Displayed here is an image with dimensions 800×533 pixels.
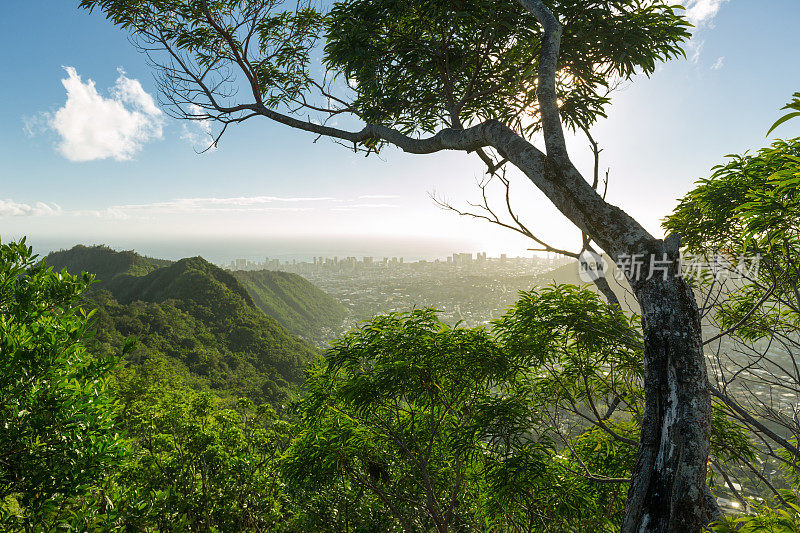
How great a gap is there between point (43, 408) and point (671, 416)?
10.0 ft

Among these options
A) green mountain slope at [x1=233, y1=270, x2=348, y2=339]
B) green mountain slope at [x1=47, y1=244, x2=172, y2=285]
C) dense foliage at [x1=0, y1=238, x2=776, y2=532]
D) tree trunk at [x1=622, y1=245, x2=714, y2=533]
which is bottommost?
green mountain slope at [x1=233, y1=270, x2=348, y2=339]

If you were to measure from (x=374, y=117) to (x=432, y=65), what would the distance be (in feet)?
2.74

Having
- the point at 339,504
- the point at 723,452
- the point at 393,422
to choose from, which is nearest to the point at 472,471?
the point at 393,422

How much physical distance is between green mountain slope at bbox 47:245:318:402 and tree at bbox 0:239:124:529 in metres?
24.5

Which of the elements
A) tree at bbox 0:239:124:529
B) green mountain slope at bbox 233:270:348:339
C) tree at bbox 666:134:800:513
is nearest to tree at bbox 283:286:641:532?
tree at bbox 666:134:800:513

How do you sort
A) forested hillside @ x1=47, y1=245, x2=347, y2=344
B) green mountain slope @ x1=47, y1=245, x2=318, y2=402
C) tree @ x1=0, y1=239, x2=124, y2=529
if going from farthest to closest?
1. forested hillside @ x1=47, y1=245, x2=347, y2=344
2. green mountain slope @ x1=47, y1=245, x2=318, y2=402
3. tree @ x1=0, y1=239, x2=124, y2=529

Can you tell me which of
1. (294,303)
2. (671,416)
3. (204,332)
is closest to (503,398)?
(671,416)

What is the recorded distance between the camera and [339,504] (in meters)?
4.95

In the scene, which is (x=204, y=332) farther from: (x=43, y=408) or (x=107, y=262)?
(x=43, y=408)

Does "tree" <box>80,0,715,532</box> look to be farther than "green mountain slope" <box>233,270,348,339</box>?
No

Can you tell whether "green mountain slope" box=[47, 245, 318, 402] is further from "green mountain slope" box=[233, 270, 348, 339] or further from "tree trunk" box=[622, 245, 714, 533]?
"tree trunk" box=[622, 245, 714, 533]

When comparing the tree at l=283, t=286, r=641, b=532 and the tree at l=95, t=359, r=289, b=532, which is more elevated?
the tree at l=283, t=286, r=641, b=532

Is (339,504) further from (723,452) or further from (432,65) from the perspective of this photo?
(432,65)

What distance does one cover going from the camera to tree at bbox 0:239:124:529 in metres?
1.75
